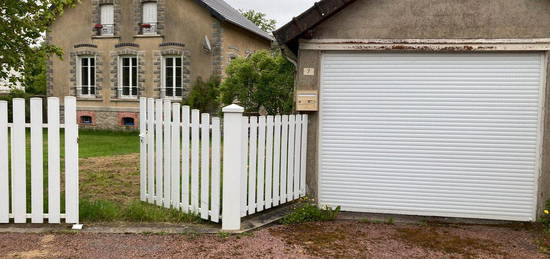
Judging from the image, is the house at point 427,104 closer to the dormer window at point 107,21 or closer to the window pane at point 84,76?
the dormer window at point 107,21

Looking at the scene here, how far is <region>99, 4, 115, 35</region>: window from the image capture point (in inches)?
909

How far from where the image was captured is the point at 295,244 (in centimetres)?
554

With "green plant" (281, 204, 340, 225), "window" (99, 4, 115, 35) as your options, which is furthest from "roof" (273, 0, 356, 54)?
"window" (99, 4, 115, 35)

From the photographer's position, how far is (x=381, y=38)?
6.82 metres

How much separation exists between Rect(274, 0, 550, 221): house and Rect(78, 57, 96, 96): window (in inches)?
752

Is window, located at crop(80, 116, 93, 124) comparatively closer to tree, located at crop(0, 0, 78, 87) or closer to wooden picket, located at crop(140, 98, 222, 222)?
tree, located at crop(0, 0, 78, 87)

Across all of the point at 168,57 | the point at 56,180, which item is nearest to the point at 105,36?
the point at 168,57

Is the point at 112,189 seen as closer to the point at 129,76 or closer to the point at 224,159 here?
the point at 224,159

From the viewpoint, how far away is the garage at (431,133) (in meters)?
6.68

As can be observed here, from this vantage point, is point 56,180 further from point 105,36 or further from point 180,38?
point 105,36

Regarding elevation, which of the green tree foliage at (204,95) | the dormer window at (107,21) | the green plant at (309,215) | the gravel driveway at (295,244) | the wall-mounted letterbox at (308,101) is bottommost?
the gravel driveway at (295,244)

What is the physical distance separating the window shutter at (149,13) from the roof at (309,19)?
16877 mm

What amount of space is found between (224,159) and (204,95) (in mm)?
15318

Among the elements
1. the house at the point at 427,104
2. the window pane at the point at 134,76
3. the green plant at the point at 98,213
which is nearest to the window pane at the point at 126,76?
the window pane at the point at 134,76
